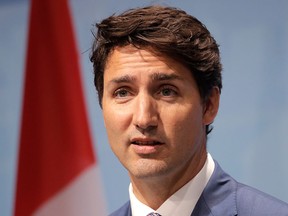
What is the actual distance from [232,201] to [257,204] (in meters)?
0.06

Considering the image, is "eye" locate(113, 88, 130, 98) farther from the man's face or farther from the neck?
the neck

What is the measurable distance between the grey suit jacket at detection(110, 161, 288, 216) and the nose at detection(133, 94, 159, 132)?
0.71 ft

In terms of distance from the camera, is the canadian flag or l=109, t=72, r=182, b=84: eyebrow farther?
the canadian flag

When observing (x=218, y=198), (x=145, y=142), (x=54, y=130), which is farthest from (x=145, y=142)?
(x=54, y=130)

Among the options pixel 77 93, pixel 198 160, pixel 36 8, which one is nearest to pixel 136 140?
pixel 198 160

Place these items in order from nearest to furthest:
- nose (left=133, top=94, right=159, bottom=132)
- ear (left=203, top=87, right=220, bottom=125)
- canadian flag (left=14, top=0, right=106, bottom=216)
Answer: nose (left=133, top=94, right=159, bottom=132)
ear (left=203, top=87, right=220, bottom=125)
canadian flag (left=14, top=0, right=106, bottom=216)

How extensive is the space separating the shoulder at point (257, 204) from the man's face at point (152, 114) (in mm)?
135

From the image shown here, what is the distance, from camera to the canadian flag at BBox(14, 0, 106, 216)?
2.17 meters

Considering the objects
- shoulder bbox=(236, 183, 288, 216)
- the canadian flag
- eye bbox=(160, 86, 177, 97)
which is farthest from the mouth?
the canadian flag

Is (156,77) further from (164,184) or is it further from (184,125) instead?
(164,184)

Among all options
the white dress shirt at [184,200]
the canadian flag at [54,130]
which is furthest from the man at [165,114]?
the canadian flag at [54,130]

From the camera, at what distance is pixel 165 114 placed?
52.2 inches

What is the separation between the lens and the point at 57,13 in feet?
7.22

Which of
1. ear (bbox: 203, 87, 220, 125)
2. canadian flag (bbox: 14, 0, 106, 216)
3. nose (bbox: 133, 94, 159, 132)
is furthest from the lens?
canadian flag (bbox: 14, 0, 106, 216)
